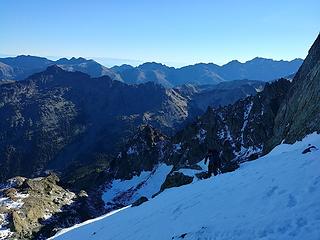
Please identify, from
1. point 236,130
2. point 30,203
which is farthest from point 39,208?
point 236,130

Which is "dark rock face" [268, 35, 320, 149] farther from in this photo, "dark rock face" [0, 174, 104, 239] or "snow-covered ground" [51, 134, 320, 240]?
"dark rock face" [0, 174, 104, 239]

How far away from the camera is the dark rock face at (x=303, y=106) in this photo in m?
46.3

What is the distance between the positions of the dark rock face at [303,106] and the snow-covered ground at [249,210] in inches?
586

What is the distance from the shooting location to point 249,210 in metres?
23.2

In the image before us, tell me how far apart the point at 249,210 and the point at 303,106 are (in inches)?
1325

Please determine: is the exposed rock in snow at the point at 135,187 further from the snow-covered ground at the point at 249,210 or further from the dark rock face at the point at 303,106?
the snow-covered ground at the point at 249,210

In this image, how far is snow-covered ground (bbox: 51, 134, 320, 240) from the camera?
64.7ft

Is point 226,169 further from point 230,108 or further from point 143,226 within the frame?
point 230,108

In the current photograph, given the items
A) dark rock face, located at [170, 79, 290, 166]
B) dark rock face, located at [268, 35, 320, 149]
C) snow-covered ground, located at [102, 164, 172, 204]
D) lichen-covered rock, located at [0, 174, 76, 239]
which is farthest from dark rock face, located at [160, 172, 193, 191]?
snow-covered ground, located at [102, 164, 172, 204]

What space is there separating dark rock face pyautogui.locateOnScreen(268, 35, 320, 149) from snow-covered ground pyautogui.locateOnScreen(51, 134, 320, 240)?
14882mm

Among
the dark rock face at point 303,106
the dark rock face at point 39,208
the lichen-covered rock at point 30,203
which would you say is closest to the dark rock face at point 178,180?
the dark rock face at point 303,106

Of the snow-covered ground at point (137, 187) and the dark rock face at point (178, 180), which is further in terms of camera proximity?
the snow-covered ground at point (137, 187)

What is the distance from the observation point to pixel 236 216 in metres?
23.2

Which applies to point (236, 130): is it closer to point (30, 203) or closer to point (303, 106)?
point (30, 203)
